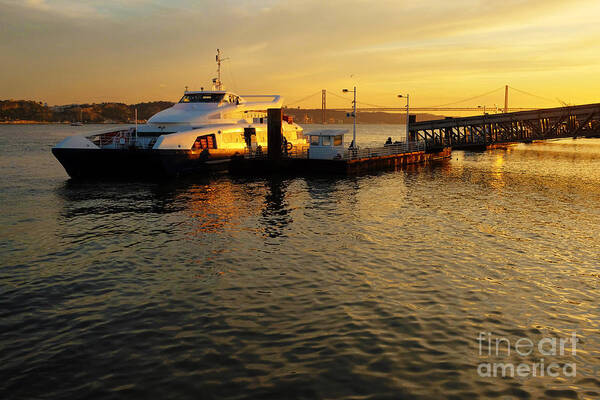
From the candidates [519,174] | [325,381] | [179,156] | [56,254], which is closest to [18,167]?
[179,156]

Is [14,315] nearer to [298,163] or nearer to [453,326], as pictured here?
[453,326]

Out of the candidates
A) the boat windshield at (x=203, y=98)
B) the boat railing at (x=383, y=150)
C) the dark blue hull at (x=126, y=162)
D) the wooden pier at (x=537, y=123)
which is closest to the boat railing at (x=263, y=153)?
the boat railing at (x=383, y=150)

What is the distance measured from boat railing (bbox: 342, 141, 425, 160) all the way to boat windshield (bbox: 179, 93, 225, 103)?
1463 centimetres

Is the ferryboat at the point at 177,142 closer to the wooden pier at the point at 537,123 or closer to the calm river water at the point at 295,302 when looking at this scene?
the calm river water at the point at 295,302

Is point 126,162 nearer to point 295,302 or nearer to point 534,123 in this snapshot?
point 295,302

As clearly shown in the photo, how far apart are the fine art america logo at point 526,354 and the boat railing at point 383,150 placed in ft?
107

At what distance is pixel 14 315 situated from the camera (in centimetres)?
1084

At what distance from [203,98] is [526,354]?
4147cm

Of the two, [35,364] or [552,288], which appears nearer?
[35,364]

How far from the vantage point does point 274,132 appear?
4047 centimetres

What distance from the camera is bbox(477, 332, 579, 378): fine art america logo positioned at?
866cm

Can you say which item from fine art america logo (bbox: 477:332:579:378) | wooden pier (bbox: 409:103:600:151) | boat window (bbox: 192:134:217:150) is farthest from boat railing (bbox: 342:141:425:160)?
fine art america logo (bbox: 477:332:579:378)

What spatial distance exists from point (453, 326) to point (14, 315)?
10.9 m

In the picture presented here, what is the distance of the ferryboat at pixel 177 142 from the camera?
114 ft
